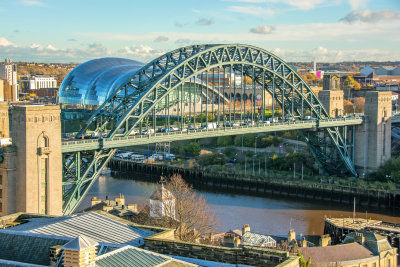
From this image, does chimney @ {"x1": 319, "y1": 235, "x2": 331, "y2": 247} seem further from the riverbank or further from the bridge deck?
the riverbank

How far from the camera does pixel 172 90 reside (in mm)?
39969

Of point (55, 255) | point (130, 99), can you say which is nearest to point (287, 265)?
point (55, 255)

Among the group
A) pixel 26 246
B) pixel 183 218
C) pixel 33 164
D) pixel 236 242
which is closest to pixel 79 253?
pixel 26 246

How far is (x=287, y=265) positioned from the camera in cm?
1338

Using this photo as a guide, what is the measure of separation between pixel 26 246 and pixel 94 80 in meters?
65.8

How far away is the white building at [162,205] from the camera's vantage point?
28934 millimetres

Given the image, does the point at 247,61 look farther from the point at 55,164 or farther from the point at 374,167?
the point at 55,164

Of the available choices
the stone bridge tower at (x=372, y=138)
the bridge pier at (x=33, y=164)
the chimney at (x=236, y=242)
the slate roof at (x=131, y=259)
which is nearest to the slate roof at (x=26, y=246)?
the slate roof at (x=131, y=259)

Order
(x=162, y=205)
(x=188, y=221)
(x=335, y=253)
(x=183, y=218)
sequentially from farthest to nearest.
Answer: (x=162, y=205), (x=183, y=218), (x=188, y=221), (x=335, y=253)

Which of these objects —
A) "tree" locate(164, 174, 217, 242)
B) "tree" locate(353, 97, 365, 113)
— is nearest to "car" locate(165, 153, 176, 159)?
"tree" locate(353, 97, 365, 113)

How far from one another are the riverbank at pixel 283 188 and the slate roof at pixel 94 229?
102ft

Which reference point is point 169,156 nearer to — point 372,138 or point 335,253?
point 372,138

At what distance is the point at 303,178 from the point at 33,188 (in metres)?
30.0

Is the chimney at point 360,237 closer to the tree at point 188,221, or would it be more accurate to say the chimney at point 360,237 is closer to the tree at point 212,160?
the tree at point 188,221
